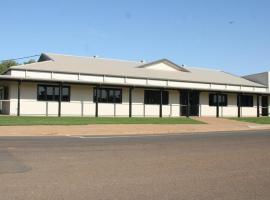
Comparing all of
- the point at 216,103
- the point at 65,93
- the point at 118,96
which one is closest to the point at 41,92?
the point at 65,93

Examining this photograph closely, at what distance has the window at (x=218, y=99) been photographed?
43.3 m

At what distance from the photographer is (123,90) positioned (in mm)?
38375

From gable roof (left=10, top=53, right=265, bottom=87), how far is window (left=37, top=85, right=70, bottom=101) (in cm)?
135

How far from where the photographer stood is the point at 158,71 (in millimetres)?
43656

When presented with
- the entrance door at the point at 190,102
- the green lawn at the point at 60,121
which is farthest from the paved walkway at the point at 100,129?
the entrance door at the point at 190,102

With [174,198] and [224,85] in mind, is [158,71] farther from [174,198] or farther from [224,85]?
[174,198]

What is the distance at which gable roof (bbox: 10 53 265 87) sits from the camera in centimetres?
3662

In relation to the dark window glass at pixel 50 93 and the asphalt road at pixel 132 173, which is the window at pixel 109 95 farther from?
the asphalt road at pixel 132 173

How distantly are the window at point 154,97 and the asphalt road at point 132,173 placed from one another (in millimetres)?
24727

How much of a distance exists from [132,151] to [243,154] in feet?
11.1

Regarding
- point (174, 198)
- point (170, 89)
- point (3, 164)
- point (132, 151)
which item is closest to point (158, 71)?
point (170, 89)

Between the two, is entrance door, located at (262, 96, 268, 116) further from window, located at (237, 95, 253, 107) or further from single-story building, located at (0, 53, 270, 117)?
window, located at (237, 95, 253, 107)

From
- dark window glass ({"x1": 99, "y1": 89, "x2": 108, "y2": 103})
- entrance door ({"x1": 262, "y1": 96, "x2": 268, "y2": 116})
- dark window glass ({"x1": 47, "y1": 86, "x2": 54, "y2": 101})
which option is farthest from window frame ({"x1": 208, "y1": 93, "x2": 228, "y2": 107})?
dark window glass ({"x1": 47, "y1": 86, "x2": 54, "y2": 101})

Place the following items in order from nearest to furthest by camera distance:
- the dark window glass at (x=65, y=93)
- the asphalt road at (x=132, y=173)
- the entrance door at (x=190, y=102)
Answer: the asphalt road at (x=132, y=173) < the dark window glass at (x=65, y=93) < the entrance door at (x=190, y=102)
